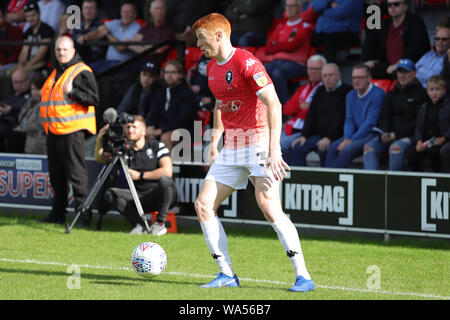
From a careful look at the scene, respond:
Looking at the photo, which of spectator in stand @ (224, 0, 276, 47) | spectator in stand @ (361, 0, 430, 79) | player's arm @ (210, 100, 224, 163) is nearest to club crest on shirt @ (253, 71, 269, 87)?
player's arm @ (210, 100, 224, 163)

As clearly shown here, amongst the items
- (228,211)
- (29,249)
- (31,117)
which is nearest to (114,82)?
(31,117)

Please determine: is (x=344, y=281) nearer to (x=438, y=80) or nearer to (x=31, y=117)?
(x=438, y=80)

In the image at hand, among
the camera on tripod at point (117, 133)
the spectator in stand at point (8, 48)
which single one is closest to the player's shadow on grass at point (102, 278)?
the camera on tripod at point (117, 133)

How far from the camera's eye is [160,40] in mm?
13727

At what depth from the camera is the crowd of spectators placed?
10.7 m

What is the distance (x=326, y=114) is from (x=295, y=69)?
1.37 metres

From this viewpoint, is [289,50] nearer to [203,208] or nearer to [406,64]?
[406,64]

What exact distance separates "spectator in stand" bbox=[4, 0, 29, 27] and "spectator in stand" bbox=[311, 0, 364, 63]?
22.5 feet

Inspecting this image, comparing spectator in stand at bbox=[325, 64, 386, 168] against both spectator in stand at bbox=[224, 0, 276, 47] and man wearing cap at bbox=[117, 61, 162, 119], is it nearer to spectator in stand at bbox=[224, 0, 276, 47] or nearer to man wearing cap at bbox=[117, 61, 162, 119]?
spectator in stand at bbox=[224, 0, 276, 47]

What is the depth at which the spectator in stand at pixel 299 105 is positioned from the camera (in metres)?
11.7

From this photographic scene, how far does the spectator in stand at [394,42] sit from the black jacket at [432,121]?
3.97ft

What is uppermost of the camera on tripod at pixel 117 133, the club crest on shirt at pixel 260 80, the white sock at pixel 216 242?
the club crest on shirt at pixel 260 80

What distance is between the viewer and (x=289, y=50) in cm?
1248

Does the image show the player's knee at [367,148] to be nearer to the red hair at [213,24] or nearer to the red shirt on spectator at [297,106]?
the red shirt on spectator at [297,106]
